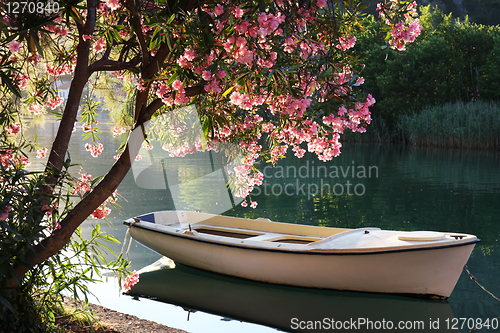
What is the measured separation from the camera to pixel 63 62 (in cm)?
430

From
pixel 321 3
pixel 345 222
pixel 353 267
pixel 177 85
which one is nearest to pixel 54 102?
pixel 177 85

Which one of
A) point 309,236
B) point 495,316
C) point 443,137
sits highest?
point 443,137

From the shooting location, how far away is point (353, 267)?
5.68 meters

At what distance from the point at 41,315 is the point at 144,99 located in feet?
6.12

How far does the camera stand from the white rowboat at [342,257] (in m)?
5.44

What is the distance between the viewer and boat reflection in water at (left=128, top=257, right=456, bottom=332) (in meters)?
5.19

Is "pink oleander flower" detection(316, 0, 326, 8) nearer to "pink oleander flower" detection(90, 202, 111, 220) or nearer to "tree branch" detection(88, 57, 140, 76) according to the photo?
"tree branch" detection(88, 57, 140, 76)

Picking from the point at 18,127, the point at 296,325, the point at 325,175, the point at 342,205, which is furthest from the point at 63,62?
the point at 325,175

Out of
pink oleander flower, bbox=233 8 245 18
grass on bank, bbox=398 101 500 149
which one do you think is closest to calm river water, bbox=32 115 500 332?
grass on bank, bbox=398 101 500 149

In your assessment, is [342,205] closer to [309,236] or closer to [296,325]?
[309,236]

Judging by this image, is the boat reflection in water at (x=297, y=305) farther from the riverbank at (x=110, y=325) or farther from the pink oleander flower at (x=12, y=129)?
the pink oleander flower at (x=12, y=129)

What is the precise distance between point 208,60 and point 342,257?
11.3ft

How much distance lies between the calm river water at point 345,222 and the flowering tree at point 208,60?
2.24m

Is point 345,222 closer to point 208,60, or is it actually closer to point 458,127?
point 208,60
